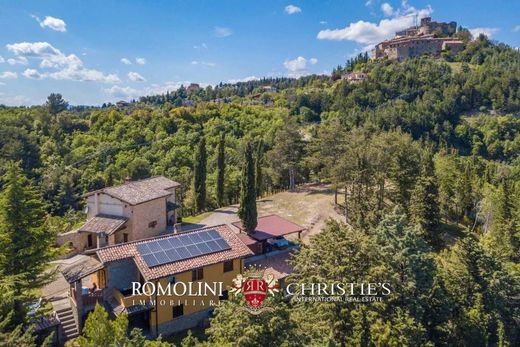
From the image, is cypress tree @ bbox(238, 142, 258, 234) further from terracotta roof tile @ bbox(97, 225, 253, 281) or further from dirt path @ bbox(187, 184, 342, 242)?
dirt path @ bbox(187, 184, 342, 242)

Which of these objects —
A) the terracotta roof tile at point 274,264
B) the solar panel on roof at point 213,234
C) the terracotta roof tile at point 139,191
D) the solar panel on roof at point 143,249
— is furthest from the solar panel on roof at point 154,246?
the terracotta roof tile at point 139,191

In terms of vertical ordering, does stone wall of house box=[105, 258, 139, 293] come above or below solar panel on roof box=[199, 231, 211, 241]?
below

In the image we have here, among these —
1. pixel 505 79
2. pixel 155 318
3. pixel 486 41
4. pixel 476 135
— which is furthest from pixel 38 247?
pixel 486 41

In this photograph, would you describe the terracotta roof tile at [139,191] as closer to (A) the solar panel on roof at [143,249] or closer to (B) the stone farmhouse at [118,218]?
(B) the stone farmhouse at [118,218]

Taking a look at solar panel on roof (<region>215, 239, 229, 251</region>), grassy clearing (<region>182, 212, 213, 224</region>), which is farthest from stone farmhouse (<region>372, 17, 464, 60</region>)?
solar panel on roof (<region>215, 239, 229, 251</region>)

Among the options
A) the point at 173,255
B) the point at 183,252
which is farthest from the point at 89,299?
the point at 183,252

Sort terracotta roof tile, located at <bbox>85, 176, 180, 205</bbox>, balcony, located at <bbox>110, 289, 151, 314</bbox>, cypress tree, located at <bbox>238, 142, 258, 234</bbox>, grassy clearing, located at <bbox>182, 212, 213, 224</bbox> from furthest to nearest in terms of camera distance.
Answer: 1. grassy clearing, located at <bbox>182, 212, 213, 224</bbox>
2. terracotta roof tile, located at <bbox>85, 176, 180, 205</bbox>
3. cypress tree, located at <bbox>238, 142, 258, 234</bbox>
4. balcony, located at <bbox>110, 289, 151, 314</bbox>
